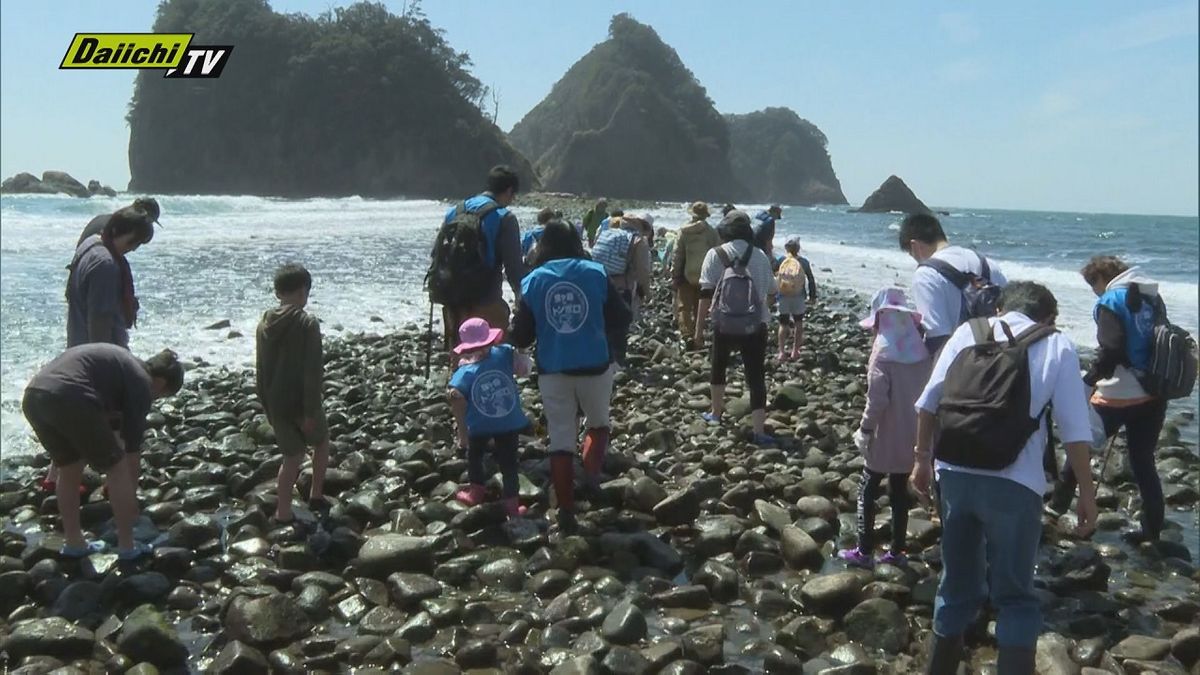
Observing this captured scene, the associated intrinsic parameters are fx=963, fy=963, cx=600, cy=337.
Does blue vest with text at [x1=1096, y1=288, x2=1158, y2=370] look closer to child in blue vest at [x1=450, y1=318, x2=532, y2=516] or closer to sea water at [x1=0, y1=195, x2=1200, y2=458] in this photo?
child in blue vest at [x1=450, y1=318, x2=532, y2=516]

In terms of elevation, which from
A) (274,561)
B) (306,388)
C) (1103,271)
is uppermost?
(1103,271)

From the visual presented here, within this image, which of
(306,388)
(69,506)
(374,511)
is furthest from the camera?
(374,511)

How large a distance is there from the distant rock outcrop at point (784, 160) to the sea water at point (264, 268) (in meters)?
5.09

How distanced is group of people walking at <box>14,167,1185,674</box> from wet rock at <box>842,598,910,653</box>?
50cm

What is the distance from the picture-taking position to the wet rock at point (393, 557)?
17.2 feet

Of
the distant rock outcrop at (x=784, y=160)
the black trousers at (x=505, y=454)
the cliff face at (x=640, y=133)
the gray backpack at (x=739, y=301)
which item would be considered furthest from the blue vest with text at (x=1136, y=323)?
the cliff face at (x=640, y=133)

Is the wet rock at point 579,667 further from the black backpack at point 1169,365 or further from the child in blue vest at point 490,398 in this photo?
the black backpack at point 1169,365

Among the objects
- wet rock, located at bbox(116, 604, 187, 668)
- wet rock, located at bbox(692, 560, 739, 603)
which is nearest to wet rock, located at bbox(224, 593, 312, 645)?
wet rock, located at bbox(116, 604, 187, 668)

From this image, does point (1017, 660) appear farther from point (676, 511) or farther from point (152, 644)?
point (152, 644)

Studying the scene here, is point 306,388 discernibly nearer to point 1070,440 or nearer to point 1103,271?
point 1070,440

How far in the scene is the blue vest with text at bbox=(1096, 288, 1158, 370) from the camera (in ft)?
18.4

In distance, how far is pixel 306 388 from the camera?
5688 millimetres

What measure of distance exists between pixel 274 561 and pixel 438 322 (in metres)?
10.6

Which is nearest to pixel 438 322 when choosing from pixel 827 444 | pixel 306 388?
pixel 827 444
